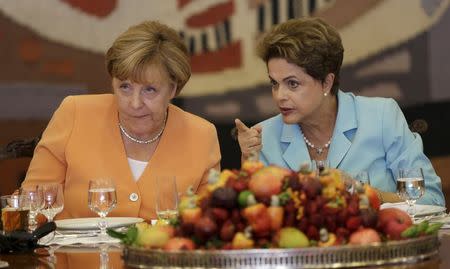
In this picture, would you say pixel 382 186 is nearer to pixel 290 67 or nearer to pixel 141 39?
pixel 290 67

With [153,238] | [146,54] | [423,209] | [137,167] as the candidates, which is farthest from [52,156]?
[153,238]

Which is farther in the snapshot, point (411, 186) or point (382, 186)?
point (382, 186)

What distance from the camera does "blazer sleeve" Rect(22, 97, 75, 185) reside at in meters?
3.27

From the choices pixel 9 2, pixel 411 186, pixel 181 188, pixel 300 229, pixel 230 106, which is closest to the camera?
pixel 300 229

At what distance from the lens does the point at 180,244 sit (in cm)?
187

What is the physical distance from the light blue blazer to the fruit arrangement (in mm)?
1368

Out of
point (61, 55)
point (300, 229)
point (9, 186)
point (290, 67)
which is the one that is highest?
point (61, 55)

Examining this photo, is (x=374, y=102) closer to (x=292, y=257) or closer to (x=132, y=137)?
(x=132, y=137)

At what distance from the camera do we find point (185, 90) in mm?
4562

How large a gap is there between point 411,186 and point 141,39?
1149 mm

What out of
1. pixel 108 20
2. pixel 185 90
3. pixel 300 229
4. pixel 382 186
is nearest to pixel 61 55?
pixel 108 20

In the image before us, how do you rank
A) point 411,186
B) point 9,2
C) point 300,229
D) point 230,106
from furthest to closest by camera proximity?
point 230,106 → point 9,2 → point 411,186 → point 300,229

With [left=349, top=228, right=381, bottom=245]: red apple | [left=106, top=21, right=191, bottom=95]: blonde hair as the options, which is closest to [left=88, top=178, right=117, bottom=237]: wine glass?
[left=106, top=21, right=191, bottom=95]: blonde hair

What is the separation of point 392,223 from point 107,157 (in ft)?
5.07
